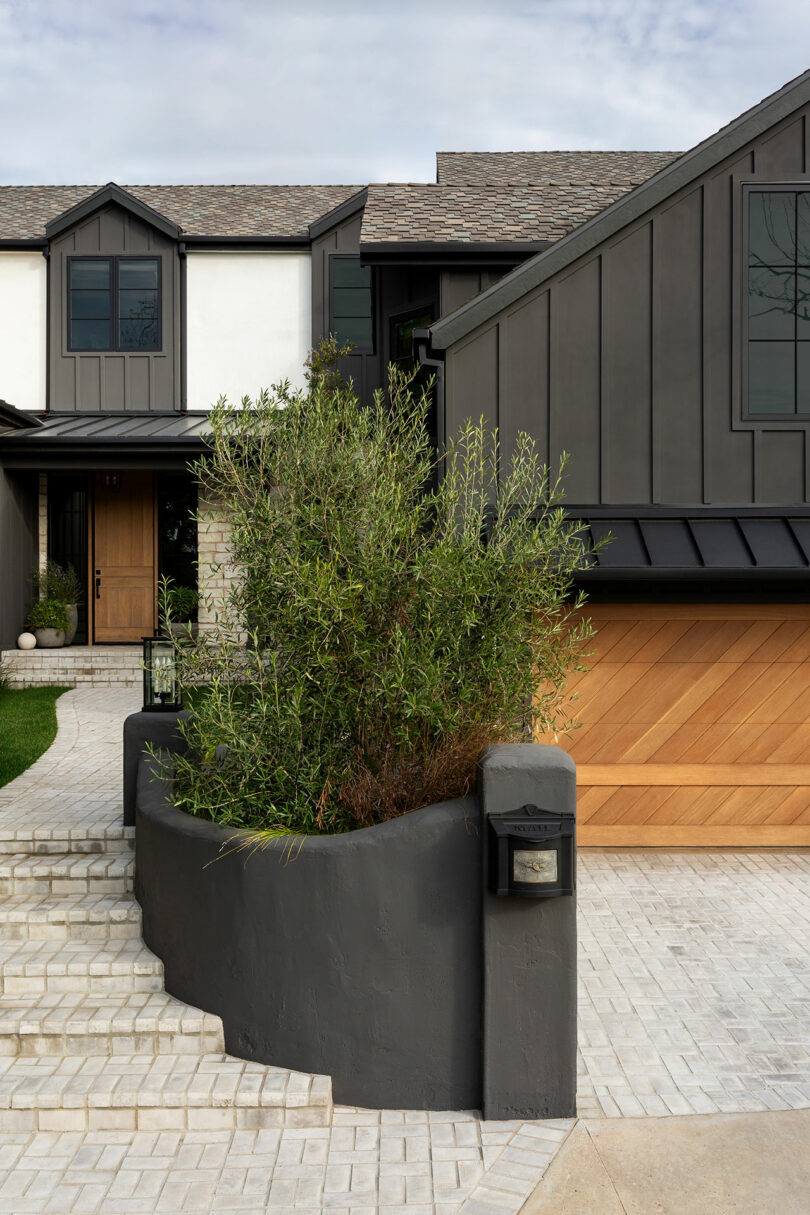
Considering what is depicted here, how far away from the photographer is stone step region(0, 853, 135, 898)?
556cm

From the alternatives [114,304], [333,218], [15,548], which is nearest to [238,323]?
[114,304]

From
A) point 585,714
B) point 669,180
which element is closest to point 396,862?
point 585,714

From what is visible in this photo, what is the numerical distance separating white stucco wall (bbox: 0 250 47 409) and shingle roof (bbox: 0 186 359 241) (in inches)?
18.0

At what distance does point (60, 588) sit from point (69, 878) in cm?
927

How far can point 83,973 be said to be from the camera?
4.71 meters

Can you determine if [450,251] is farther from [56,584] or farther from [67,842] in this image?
[56,584]

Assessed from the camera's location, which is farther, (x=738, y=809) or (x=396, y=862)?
(x=738, y=809)

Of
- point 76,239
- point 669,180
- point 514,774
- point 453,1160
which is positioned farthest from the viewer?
point 76,239

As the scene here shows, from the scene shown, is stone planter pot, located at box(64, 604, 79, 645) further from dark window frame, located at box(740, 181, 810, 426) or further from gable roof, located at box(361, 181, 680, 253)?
dark window frame, located at box(740, 181, 810, 426)

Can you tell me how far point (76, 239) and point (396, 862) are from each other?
13792 mm

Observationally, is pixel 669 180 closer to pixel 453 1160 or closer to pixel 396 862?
pixel 396 862

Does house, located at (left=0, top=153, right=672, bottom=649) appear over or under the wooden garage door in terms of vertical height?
over

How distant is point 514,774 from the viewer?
3918mm

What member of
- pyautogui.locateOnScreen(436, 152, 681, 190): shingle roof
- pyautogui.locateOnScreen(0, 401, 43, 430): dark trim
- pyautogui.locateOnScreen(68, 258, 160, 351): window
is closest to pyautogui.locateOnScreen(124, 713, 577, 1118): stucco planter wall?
pyautogui.locateOnScreen(436, 152, 681, 190): shingle roof
